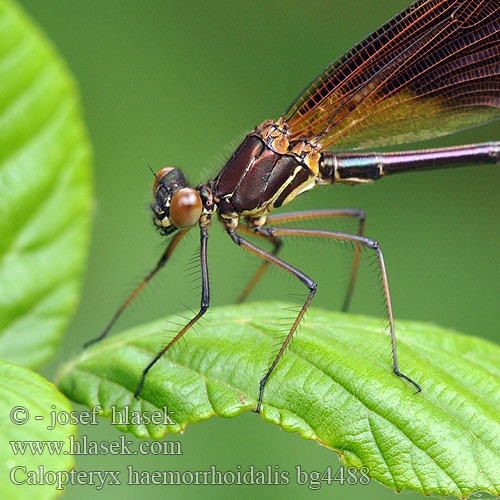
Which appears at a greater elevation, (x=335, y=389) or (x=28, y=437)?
(x=28, y=437)

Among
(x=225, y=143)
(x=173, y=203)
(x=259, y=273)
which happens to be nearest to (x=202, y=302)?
(x=173, y=203)

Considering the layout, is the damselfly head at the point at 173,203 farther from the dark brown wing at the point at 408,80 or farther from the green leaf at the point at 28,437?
the green leaf at the point at 28,437

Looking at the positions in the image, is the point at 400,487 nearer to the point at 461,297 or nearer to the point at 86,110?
the point at 461,297

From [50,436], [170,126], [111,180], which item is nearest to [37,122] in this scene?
[50,436]

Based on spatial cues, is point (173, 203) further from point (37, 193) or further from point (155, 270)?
point (37, 193)

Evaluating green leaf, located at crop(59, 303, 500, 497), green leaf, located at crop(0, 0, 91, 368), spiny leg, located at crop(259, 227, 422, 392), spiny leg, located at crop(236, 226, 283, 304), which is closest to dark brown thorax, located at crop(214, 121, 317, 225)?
spiny leg, located at crop(259, 227, 422, 392)

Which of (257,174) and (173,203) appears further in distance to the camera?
(257,174)

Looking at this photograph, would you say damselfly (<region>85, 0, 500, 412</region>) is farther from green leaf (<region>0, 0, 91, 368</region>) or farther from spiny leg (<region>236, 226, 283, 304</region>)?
green leaf (<region>0, 0, 91, 368</region>)
